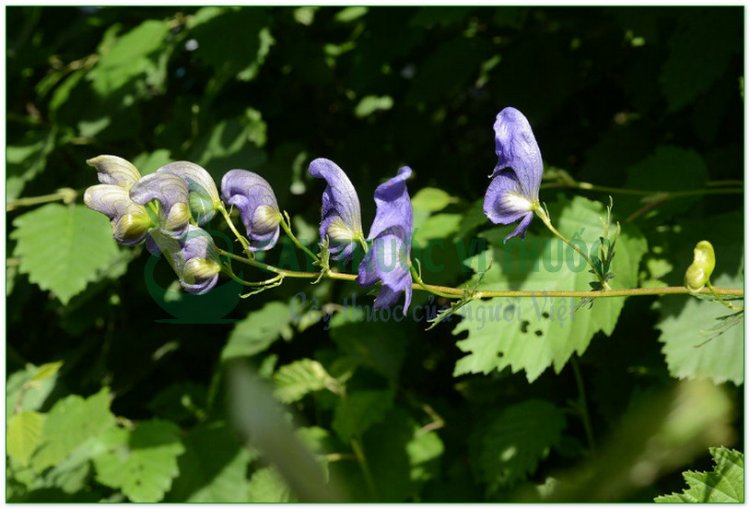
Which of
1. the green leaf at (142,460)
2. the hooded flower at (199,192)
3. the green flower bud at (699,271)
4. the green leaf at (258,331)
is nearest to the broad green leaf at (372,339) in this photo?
the green leaf at (258,331)

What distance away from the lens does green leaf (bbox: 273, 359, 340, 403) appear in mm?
1755

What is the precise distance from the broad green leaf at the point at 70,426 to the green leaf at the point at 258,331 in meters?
0.29

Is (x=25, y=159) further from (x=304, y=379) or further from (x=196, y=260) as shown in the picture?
(x=196, y=260)

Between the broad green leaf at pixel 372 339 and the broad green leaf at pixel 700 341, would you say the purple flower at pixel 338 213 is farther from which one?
the broad green leaf at pixel 372 339

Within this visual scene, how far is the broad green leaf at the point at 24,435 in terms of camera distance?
1.66 m

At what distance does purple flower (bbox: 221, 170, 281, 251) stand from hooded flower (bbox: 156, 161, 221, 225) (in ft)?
0.05

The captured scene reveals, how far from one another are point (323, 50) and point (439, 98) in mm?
346

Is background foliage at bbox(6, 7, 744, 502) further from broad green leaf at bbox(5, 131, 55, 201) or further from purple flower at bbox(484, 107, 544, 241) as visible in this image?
purple flower at bbox(484, 107, 544, 241)

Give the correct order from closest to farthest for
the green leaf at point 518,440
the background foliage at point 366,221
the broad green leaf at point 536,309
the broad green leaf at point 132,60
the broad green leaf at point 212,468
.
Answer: the broad green leaf at point 536,309
the background foliage at point 366,221
the green leaf at point 518,440
the broad green leaf at point 212,468
the broad green leaf at point 132,60

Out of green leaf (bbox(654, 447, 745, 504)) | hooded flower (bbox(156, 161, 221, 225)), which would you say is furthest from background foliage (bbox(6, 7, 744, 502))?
hooded flower (bbox(156, 161, 221, 225))

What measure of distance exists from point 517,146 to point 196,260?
362 mm

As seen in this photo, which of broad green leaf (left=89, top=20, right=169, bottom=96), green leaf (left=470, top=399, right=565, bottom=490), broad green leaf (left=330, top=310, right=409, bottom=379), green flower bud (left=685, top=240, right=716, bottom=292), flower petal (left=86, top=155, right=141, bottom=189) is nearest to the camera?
green flower bud (left=685, top=240, right=716, bottom=292)

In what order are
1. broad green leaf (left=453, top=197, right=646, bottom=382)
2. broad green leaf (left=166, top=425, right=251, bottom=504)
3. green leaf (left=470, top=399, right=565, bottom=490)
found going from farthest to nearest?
1. broad green leaf (left=166, top=425, right=251, bottom=504)
2. green leaf (left=470, top=399, right=565, bottom=490)
3. broad green leaf (left=453, top=197, right=646, bottom=382)

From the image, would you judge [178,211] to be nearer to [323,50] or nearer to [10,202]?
[10,202]
